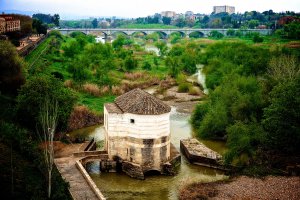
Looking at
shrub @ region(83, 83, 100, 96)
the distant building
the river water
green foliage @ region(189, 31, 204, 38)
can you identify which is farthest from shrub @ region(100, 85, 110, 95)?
green foliage @ region(189, 31, 204, 38)

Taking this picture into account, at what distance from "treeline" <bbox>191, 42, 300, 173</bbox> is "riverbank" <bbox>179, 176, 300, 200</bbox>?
279cm

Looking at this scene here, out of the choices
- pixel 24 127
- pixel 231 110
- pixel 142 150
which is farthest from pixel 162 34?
pixel 142 150

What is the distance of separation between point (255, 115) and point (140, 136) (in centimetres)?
1671

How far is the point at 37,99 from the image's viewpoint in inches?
1587

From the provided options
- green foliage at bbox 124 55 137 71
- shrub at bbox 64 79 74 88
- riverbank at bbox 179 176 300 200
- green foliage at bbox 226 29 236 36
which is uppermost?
green foliage at bbox 226 29 236 36

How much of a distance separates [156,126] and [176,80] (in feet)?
156

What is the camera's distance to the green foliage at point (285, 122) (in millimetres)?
38094

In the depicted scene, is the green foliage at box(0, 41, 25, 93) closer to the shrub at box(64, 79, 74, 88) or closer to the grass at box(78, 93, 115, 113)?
the grass at box(78, 93, 115, 113)

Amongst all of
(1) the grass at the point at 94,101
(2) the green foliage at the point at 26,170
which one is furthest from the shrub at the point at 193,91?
(2) the green foliage at the point at 26,170

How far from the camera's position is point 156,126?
3700cm

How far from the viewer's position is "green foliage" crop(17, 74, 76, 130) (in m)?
40.4

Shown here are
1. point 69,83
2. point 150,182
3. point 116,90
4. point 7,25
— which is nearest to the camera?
point 150,182

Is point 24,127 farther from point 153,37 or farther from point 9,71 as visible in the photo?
point 153,37

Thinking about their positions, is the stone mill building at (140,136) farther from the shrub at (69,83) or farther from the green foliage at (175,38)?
the green foliage at (175,38)
